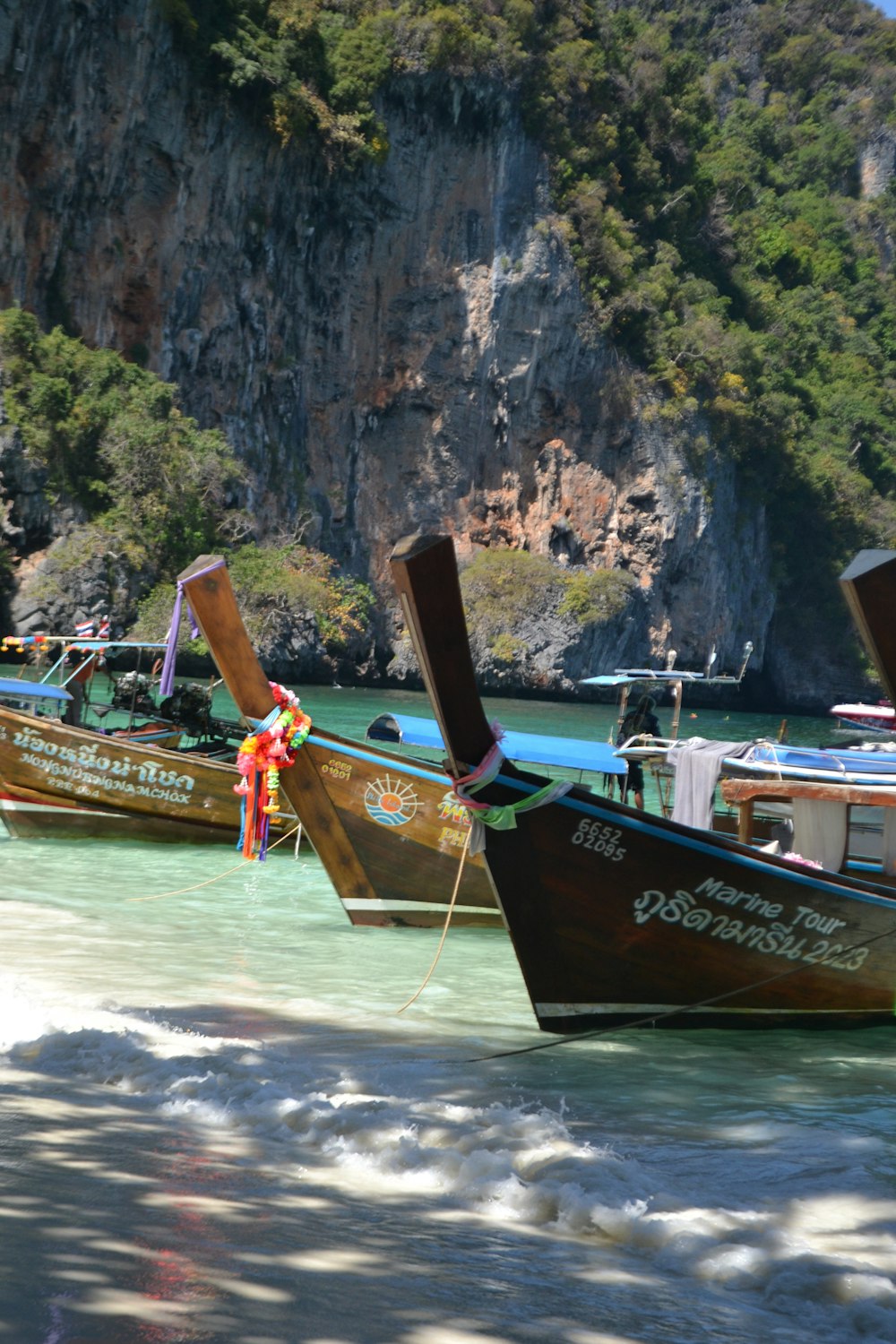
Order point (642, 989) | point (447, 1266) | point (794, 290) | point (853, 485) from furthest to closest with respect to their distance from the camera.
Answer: point (794, 290), point (853, 485), point (642, 989), point (447, 1266)

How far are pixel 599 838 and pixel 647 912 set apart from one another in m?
0.51

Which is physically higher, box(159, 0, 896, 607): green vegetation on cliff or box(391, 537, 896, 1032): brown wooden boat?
box(159, 0, 896, 607): green vegetation on cliff

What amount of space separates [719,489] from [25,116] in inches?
1204

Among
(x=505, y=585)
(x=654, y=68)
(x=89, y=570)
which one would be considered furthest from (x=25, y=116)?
(x=654, y=68)

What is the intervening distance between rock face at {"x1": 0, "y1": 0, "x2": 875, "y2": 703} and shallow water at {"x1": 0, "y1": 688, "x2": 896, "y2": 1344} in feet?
112

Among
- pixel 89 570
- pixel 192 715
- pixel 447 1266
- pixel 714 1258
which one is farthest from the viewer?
pixel 89 570

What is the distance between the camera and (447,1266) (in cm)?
379

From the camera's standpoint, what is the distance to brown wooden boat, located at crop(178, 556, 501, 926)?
9.38 meters

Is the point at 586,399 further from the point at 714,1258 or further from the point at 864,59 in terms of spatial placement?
the point at 714,1258

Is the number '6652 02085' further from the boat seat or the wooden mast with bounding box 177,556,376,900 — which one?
the boat seat

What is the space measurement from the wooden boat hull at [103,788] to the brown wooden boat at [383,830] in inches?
137

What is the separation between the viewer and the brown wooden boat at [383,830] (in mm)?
9375

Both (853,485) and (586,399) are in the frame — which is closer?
(586,399)

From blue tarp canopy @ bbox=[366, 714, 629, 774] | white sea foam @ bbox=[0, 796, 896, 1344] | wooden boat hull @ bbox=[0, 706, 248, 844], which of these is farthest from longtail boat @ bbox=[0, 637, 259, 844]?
white sea foam @ bbox=[0, 796, 896, 1344]
